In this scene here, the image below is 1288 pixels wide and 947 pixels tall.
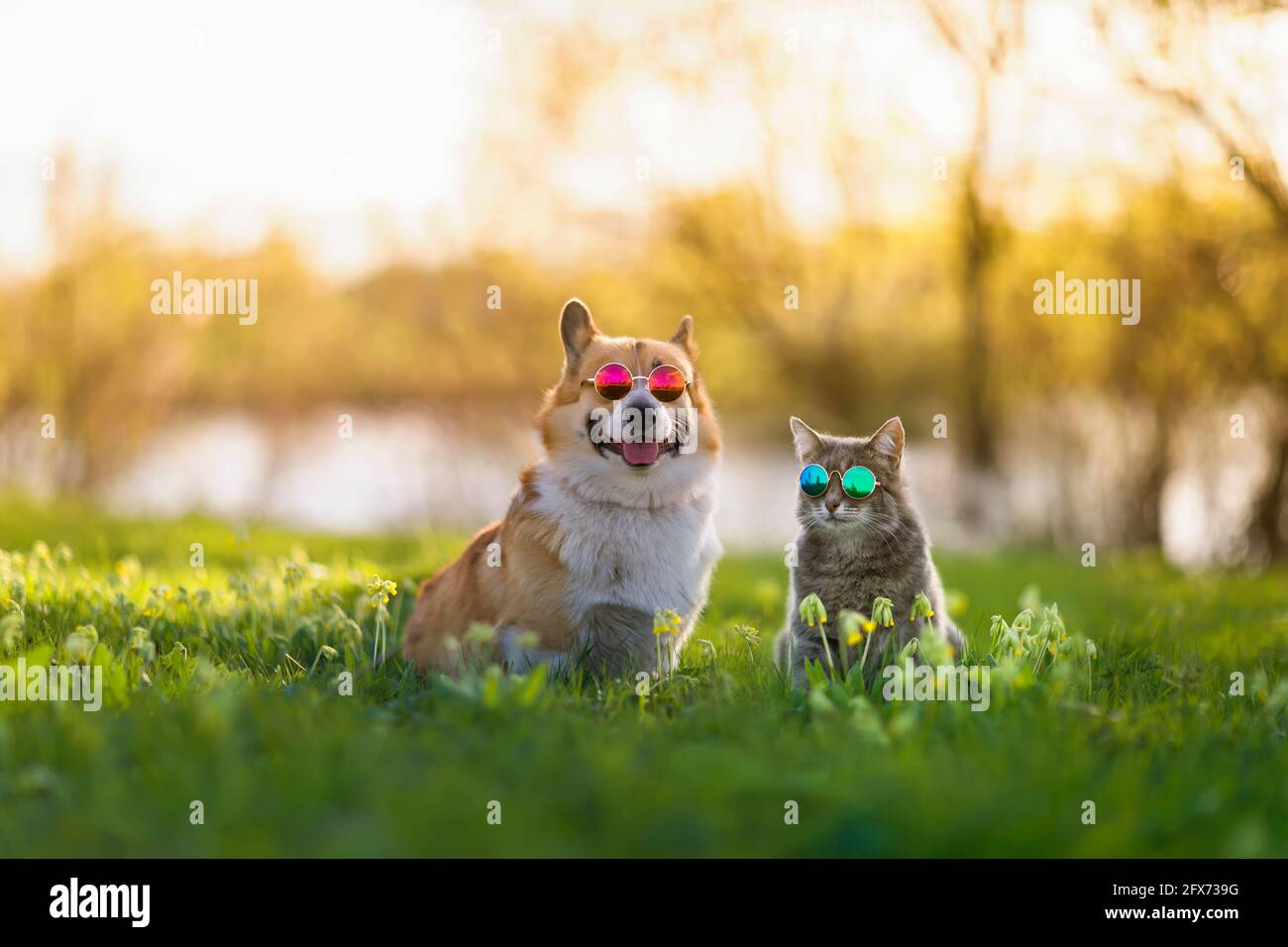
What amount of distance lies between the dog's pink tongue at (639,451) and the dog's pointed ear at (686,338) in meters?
0.58

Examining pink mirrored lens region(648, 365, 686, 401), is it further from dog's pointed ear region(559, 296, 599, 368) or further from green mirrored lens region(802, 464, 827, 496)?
green mirrored lens region(802, 464, 827, 496)

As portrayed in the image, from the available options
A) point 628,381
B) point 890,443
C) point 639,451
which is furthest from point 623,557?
point 890,443

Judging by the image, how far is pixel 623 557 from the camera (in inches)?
165

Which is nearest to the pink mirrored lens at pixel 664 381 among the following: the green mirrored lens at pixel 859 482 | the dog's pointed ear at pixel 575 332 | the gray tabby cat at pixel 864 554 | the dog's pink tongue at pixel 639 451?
the dog's pink tongue at pixel 639 451

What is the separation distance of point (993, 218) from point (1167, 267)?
7.27 feet

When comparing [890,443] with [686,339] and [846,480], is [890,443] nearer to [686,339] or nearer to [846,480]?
[846,480]

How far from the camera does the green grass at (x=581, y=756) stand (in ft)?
8.30

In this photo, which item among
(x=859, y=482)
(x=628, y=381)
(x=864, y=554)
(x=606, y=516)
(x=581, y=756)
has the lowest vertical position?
(x=581, y=756)

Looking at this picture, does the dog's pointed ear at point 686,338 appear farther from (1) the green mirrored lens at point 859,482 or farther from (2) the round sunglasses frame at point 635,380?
(1) the green mirrored lens at point 859,482

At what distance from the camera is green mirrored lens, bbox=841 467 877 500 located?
4152 millimetres

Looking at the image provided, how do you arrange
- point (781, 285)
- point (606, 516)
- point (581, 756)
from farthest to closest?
point (781, 285) < point (606, 516) < point (581, 756)

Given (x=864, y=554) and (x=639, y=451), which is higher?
(x=639, y=451)

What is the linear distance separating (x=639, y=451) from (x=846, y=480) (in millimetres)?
783
